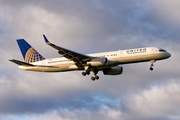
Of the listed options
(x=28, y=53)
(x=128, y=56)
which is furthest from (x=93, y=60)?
(x=28, y=53)

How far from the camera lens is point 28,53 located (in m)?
81.1

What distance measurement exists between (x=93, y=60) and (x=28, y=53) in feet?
50.7

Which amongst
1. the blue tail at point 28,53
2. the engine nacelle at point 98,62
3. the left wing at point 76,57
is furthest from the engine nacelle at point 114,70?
the blue tail at point 28,53

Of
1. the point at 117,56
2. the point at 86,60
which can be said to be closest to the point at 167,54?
the point at 117,56

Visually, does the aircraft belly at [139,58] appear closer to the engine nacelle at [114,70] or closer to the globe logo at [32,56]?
the engine nacelle at [114,70]

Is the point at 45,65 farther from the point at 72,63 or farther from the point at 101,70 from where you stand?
the point at 101,70

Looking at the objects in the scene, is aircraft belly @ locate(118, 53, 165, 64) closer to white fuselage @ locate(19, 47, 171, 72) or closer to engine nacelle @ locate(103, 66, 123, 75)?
white fuselage @ locate(19, 47, 171, 72)

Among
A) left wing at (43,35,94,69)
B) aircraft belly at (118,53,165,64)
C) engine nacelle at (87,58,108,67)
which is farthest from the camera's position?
aircraft belly at (118,53,165,64)

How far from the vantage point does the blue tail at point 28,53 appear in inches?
3132

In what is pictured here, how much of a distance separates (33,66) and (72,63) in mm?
7725

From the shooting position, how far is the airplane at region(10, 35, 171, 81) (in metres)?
71.7

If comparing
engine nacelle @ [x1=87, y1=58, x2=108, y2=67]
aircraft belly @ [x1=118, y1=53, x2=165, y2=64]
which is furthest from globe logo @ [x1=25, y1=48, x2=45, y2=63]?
aircraft belly @ [x1=118, y1=53, x2=165, y2=64]

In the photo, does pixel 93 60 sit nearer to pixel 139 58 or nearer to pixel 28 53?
pixel 139 58

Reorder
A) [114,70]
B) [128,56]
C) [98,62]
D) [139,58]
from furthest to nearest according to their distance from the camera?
A: [114,70] < [139,58] < [128,56] < [98,62]
